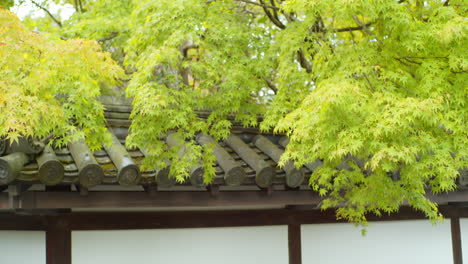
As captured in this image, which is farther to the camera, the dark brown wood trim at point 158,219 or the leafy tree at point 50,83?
the dark brown wood trim at point 158,219

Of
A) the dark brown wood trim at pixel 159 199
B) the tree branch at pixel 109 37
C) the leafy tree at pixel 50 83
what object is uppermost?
the tree branch at pixel 109 37

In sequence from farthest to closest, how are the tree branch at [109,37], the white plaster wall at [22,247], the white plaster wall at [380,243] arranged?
the tree branch at [109,37], the white plaster wall at [380,243], the white plaster wall at [22,247]

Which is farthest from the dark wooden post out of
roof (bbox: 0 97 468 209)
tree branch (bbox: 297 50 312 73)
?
tree branch (bbox: 297 50 312 73)

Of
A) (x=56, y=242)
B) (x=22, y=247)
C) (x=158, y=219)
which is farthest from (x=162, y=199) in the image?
(x=22, y=247)

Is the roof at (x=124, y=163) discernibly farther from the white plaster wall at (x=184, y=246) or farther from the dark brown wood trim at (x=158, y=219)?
the white plaster wall at (x=184, y=246)

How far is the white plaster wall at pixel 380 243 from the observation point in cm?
748

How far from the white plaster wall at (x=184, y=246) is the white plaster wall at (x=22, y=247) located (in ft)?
1.38

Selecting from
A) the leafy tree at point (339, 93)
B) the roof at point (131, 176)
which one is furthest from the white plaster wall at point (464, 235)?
the leafy tree at point (339, 93)

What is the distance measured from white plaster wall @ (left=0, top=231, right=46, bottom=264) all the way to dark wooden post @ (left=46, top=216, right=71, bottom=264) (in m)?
0.14

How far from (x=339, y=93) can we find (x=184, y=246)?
3.03 m

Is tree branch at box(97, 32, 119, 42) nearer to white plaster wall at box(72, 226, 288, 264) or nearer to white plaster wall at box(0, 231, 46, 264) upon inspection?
white plaster wall at box(0, 231, 46, 264)

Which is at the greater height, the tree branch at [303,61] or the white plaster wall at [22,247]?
the tree branch at [303,61]

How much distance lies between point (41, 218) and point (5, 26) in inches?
88.7

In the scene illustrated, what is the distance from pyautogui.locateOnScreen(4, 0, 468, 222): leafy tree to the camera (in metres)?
5.16
